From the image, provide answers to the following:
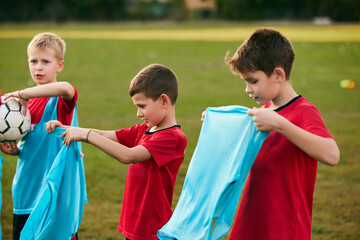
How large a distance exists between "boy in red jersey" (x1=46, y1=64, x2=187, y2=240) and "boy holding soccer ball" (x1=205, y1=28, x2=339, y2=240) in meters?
0.58

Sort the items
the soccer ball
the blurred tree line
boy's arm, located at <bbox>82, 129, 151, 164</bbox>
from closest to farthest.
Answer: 1. boy's arm, located at <bbox>82, 129, 151, 164</bbox>
2. the soccer ball
3. the blurred tree line

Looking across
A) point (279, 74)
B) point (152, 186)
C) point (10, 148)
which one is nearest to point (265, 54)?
point (279, 74)

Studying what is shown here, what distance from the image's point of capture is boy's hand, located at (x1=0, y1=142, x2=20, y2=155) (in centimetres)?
386

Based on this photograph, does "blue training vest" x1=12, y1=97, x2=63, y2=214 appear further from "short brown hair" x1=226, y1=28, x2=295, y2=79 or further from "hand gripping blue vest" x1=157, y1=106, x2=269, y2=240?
"short brown hair" x1=226, y1=28, x2=295, y2=79

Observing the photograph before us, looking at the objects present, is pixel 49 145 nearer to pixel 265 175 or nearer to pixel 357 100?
pixel 265 175

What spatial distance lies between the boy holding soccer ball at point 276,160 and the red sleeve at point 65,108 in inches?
57.3

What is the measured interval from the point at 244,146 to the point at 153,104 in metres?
0.74

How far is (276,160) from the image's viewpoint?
2.80 metres

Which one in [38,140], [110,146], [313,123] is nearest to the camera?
[313,123]

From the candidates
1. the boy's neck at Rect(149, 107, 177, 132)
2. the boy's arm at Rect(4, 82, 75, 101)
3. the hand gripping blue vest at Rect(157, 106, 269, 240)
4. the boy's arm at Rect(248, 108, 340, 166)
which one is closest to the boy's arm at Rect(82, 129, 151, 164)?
the boy's neck at Rect(149, 107, 177, 132)

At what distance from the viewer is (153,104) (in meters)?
3.26

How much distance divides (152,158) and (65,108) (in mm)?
1001

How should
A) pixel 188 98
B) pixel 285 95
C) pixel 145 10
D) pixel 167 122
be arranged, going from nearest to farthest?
pixel 285 95 → pixel 167 122 → pixel 188 98 → pixel 145 10

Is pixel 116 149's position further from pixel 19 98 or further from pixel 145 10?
pixel 145 10
